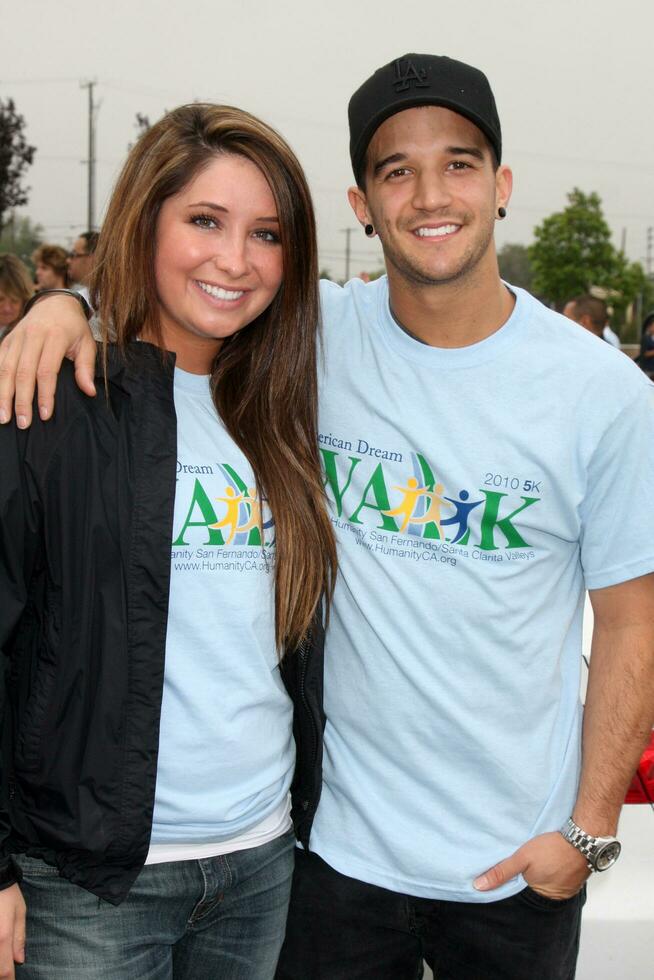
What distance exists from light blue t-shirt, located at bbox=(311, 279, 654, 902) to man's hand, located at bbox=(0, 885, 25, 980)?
721 mm

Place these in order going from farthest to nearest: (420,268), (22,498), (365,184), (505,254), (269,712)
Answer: (505,254), (365,184), (420,268), (269,712), (22,498)

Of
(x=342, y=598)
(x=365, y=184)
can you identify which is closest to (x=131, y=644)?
(x=342, y=598)

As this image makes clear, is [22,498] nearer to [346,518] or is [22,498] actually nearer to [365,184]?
[346,518]

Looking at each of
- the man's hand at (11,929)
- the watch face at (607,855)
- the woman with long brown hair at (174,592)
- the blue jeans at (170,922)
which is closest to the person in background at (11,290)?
the woman with long brown hair at (174,592)

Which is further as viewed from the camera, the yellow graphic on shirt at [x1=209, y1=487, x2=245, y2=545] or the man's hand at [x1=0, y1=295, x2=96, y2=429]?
the yellow graphic on shirt at [x1=209, y1=487, x2=245, y2=545]

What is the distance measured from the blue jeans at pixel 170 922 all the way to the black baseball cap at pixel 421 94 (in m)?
1.64

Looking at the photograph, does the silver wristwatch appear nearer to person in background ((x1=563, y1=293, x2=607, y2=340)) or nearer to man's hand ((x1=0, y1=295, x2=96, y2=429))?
man's hand ((x1=0, y1=295, x2=96, y2=429))

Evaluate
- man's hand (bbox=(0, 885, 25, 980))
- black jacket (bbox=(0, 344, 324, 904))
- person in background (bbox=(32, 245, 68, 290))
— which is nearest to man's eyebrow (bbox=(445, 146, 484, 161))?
black jacket (bbox=(0, 344, 324, 904))

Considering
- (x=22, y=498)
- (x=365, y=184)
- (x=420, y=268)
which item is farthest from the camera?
(x=365, y=184)

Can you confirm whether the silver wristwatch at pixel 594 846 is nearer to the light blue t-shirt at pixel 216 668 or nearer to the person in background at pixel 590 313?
the light blue t-shirt at pixel 216 668

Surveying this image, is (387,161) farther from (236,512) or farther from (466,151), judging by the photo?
(236,512)

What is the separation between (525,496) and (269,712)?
71cm

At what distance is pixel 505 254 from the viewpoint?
100000 mm

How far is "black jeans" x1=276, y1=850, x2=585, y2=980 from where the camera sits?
7.27 ft
